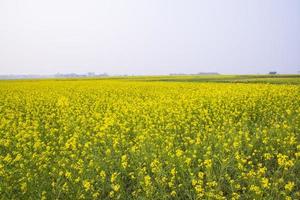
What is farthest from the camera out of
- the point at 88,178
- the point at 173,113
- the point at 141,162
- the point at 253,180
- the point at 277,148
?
the point at 173,113

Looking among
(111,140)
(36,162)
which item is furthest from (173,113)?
(36,162)

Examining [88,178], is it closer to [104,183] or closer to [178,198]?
[104,183]

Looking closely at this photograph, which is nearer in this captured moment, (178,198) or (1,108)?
(178,198)

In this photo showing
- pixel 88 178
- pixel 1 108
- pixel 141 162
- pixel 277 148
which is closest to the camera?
pixel 88 178

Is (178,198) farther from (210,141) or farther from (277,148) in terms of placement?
(277,148)

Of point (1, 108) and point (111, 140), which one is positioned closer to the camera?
point (111, 140)

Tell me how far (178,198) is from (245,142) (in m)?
3.16

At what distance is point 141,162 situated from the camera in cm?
692

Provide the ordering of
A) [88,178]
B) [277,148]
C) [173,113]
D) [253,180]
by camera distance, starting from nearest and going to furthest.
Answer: [253,180], [88,178], [277,148], [173,113]

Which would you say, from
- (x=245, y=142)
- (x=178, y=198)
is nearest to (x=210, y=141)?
(x=245, y=142)

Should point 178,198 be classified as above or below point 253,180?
below

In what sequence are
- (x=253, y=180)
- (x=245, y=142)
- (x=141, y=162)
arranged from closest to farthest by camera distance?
(x=253, y=180)
(x=141, y=162)
(x=245, y=142)

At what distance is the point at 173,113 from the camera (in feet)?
38.7

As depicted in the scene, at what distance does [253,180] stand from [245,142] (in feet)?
9.39
